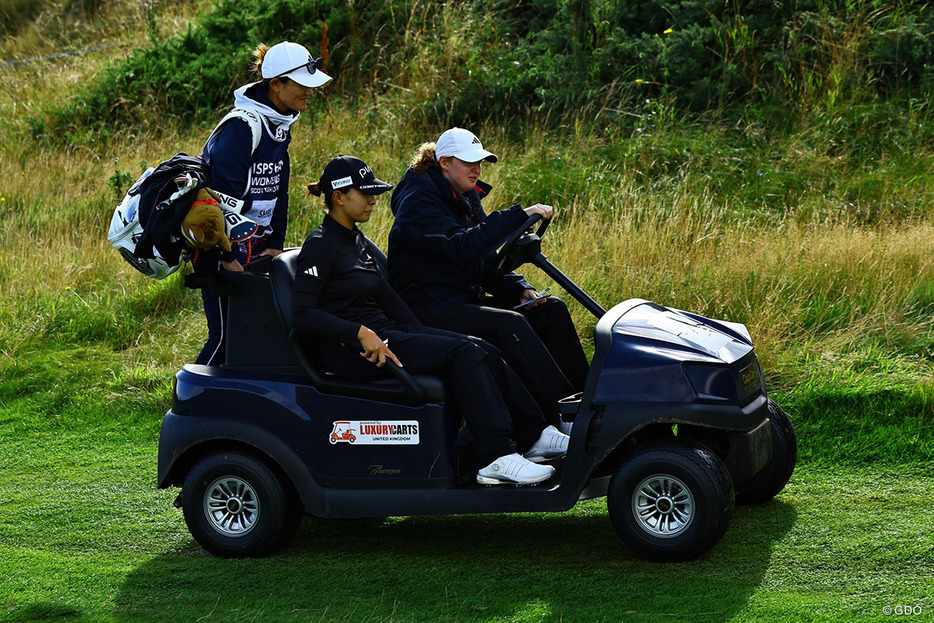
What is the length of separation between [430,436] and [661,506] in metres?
0.89

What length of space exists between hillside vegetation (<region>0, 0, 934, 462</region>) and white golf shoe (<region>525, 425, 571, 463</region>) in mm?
1737

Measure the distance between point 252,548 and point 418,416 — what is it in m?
0.89

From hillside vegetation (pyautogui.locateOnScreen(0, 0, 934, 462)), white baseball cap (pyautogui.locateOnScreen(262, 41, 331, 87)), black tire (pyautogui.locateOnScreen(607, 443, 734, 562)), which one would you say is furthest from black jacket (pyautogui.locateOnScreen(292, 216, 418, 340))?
hillside vegetation (pyautogui.locateOnScreen(0, 0, 934, 462))

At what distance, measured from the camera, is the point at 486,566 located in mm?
4285

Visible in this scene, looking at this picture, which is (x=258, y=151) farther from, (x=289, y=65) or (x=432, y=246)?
(x=432, y=246)

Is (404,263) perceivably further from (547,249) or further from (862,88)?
(862,88)

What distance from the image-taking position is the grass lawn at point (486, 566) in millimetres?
3762

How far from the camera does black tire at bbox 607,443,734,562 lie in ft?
13.1

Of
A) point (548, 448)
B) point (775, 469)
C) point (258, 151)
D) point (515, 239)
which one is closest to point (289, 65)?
point (258, 151)

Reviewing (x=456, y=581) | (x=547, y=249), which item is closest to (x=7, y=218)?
(x=547, y=249)

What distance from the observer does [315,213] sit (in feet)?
30.4

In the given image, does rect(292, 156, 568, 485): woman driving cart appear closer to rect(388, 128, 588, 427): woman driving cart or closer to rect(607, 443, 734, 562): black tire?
rect(388, 128, 588, 427): woman driving cart

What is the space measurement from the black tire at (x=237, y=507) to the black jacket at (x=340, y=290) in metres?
0.63

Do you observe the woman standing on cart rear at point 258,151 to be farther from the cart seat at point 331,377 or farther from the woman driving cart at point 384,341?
the woman driving cart at point 384,341
